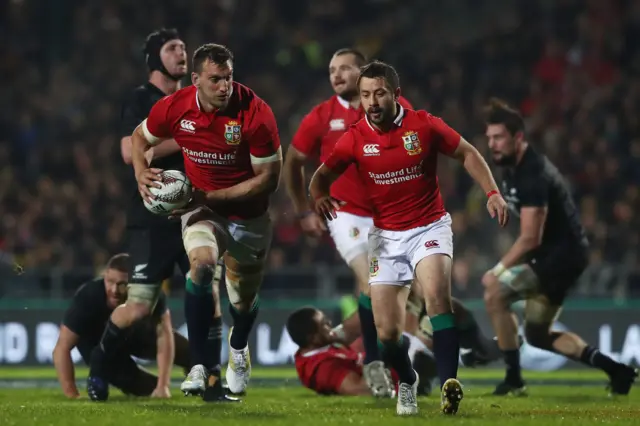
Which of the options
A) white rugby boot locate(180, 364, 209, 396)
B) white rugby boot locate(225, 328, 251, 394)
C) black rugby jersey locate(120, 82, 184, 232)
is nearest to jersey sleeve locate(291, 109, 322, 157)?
black rugby jersey locate(120, 82, 184, 232)

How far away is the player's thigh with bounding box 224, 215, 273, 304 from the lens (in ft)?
32.3

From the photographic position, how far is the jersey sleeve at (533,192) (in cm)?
1145

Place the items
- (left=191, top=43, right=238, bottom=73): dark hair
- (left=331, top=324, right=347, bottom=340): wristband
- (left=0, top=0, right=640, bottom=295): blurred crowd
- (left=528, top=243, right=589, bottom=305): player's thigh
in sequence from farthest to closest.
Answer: (left=0, top=0, right=640, bottom=295): blurred crowd < (left=331, top=324, right=347, bottom=340): wristband < (left=528, top=243, right=589, bottom=305): player's thigh < (left=191, top=43, right=238, bottom=73): dark hair

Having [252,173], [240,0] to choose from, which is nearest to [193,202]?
[252,173]

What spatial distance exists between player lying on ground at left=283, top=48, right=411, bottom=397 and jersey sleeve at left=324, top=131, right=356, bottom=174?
169cm

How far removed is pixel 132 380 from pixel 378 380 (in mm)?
2200

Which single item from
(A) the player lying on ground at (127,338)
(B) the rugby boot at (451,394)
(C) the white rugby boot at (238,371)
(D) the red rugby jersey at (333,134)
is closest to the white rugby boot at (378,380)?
(C) the white rugby boot at (238,371)

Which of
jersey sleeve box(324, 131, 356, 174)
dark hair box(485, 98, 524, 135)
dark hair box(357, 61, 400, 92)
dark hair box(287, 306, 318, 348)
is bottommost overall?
dark hair box(287, 306, 318, 348)

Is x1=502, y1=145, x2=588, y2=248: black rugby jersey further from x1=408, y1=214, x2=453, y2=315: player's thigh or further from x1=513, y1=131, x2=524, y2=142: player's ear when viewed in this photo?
x1=408, y1=214, x2=453, y2=315: player's thigh

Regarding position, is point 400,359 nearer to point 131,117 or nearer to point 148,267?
point 148,267

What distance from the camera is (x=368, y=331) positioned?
11141 millimetres

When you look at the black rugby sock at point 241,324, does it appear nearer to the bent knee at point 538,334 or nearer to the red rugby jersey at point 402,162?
the red rugby jersey at point 402,162

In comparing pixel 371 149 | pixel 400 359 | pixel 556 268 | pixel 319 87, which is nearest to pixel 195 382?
pixel 400 359

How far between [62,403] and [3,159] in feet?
36.8
